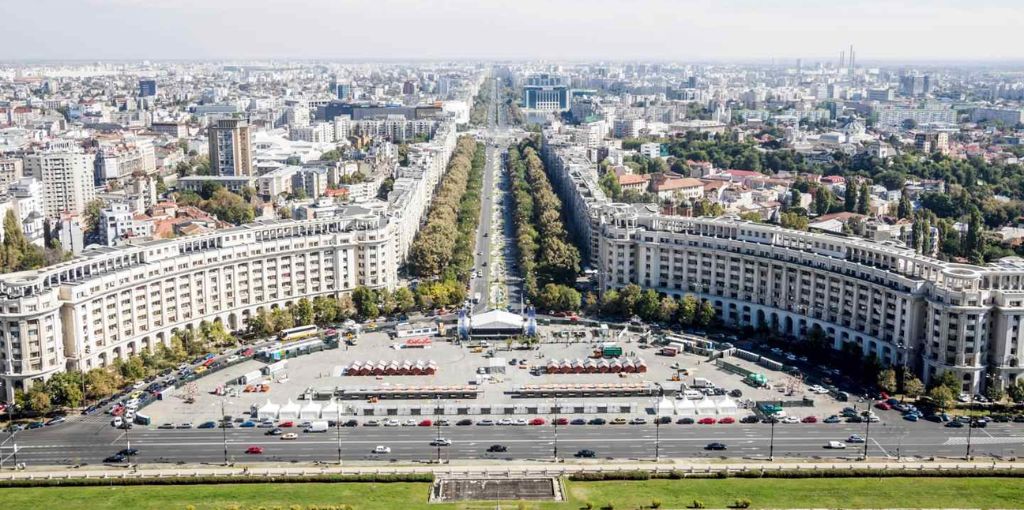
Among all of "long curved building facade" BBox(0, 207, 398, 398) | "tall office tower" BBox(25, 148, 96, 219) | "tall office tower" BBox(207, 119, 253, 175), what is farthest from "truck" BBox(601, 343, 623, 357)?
"tall office tower" BBox(207, 119, 253, 175)

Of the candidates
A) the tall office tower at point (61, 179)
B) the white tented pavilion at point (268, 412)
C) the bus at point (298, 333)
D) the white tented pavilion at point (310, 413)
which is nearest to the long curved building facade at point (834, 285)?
the bus at point (298, 333)

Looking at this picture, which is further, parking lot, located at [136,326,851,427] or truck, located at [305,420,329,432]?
parking lot, located at [136,326,851,427]

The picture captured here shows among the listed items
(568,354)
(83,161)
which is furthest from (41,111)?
(568,354)

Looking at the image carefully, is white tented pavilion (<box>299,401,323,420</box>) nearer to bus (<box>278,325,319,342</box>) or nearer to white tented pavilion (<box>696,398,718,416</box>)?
bus (<box>278,325,319,342</box>)

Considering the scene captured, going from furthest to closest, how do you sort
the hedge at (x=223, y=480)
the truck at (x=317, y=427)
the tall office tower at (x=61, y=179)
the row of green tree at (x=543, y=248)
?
the tall office tower at (x=61, y=179) < the row of green tree at (x=543, y=248) < the truck at (x=317, y=427) < the hedge at (x=223, y=480)

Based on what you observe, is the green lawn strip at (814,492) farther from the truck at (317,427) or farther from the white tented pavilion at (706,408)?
the truck at (317,427)

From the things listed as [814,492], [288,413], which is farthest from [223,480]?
[814,492]

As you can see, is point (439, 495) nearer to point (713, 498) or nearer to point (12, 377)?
point (713, 498)
